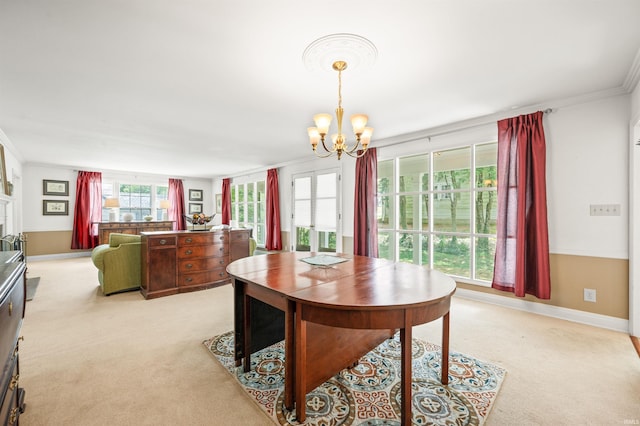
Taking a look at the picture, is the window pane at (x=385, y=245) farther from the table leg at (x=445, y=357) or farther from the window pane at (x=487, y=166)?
the table leg at (x=445, y=357)

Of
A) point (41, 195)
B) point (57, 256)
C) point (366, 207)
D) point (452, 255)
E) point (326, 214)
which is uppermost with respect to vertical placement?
point (41, 195)

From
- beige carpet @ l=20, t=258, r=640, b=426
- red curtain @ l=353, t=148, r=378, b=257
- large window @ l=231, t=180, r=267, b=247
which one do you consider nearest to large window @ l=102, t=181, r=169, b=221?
large window @ l=231, t=180, r=267, b=247

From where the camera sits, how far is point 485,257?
3416mm

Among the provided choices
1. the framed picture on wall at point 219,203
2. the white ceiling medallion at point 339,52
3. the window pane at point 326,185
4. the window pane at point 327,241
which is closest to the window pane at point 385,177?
the window pane at point 326,185

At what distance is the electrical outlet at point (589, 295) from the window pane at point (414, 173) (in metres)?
2.00

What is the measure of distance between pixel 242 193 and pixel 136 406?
6.41 m

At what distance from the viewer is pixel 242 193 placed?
764 centimetres

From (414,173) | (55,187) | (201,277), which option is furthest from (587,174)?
(55,187)

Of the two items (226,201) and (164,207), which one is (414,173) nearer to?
(226,201)

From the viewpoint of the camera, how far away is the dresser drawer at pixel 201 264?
3.83m

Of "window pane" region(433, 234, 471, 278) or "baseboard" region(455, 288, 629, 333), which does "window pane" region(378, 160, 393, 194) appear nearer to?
"window pane" region(433, 234, 471, 278)

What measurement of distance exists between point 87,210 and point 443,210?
8.20 metres

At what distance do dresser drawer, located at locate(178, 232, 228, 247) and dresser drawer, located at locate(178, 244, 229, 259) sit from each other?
0.20 ft

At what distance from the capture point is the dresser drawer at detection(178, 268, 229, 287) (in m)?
3.83
